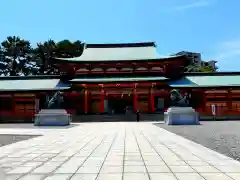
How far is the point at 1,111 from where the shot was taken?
111 feet

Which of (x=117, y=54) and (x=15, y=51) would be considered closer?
(x=117, y=54)

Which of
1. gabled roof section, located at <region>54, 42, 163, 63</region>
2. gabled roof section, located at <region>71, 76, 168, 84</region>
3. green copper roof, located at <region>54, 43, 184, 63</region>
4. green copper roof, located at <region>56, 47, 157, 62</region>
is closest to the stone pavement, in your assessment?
gabled roof section, located at <region>71, 76, 168, 84</region>

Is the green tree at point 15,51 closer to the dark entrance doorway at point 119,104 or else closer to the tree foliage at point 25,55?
the tree foliage at point 25,55

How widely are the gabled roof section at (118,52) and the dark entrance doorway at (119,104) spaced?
16.6ft

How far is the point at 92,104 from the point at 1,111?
10321mm

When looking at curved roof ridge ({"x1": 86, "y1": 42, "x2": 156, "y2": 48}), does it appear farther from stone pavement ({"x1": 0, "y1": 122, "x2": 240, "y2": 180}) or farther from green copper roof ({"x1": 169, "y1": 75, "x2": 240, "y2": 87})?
stone pavement ({"x1": 0, "y1": 122, "x2": 240, "y2": 180})

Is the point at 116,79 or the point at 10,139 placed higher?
the point at 116,79

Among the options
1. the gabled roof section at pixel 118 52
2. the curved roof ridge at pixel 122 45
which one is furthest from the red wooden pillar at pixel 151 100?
the curved roof ridge at pixel 122 45

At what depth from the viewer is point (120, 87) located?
116 feet

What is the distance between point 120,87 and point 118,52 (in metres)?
8.49

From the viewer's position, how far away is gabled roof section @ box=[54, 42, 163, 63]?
3868 cm

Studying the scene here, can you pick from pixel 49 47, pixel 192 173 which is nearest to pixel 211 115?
pixel 192 173

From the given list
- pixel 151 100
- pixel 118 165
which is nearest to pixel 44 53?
pixel 151 100

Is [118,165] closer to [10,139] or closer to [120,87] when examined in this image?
[10,139]
